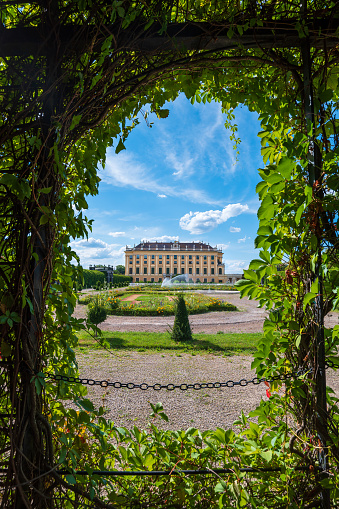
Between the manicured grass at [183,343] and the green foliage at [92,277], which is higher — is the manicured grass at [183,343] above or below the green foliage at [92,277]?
below

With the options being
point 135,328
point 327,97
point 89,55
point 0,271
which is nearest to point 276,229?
point 327,97

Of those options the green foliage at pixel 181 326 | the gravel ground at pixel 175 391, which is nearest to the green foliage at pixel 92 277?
the green foliage at pixel 181 326

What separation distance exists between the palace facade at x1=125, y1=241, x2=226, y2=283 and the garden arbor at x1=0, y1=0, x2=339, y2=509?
54892 mm

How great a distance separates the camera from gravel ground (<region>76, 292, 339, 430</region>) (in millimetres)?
3371

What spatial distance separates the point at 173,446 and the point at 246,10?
2.07m

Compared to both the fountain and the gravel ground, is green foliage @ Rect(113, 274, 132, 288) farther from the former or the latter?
the gravel ground

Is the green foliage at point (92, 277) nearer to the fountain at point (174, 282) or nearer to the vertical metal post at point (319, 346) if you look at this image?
the fountain at point (174, 282)

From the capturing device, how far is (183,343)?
6953 mm

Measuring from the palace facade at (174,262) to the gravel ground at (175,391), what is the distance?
50.5 meters

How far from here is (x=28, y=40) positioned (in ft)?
3.82

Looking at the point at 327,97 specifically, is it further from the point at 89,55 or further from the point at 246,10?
the point at 89,55

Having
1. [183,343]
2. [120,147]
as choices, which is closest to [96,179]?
[120,147]

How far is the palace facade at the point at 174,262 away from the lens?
5719cm

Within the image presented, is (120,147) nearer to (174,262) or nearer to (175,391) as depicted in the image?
(175,391)
